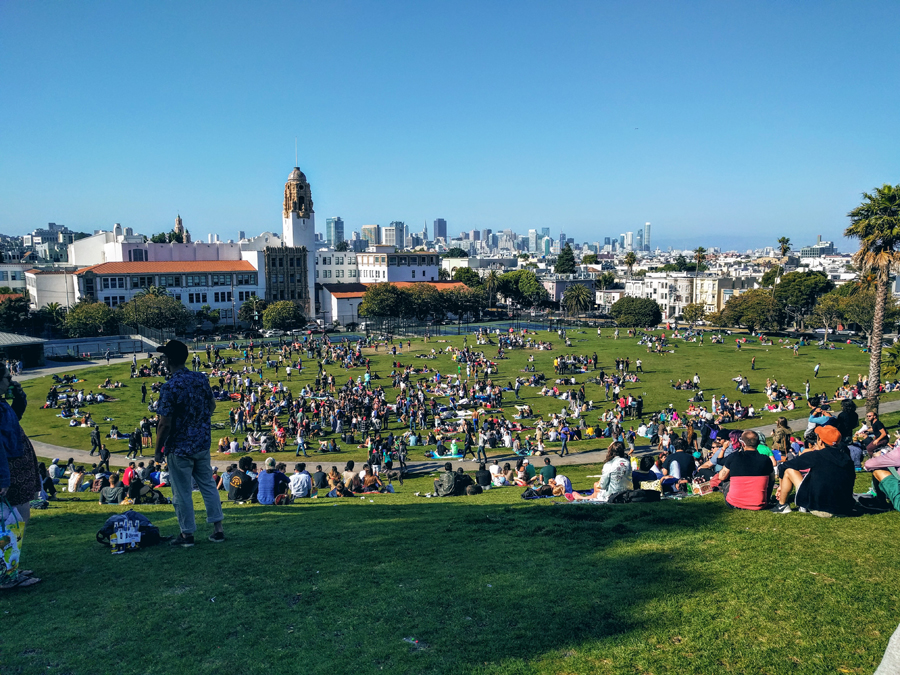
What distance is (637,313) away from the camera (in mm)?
82000

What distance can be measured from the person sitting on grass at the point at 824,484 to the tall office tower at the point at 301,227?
287ft

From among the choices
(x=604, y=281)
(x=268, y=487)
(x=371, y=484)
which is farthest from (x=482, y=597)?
(x=604, y=281)

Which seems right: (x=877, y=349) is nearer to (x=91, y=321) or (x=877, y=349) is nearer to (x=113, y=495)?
(x=113, y=495)

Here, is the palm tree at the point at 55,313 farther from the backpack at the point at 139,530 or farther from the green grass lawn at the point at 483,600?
the backpack at the point at 139,530

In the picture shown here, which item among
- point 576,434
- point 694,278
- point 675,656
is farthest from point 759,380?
point 694,278

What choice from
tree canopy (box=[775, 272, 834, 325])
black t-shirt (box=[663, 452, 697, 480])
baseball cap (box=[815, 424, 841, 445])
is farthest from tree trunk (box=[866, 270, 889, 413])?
tree canopy (box=[775, 272, 834, 325])

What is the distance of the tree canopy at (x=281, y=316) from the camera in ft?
244

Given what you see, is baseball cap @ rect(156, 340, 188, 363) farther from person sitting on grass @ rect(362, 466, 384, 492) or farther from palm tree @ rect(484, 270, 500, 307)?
palm tree @ rect(484, 270, 500, 307)

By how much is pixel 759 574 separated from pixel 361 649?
418cm

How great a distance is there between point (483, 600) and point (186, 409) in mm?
3888

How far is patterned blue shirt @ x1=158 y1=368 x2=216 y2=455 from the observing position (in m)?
7.18

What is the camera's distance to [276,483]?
12.2 metres

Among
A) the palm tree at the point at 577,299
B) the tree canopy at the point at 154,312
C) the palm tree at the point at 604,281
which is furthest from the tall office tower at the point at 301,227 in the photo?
the palm tree at the point at 604,281

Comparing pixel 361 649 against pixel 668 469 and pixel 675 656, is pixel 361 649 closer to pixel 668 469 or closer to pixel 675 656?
pixel 675 656
